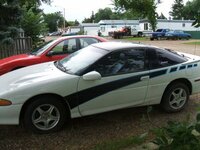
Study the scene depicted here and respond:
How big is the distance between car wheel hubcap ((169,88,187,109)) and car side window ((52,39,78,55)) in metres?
4.25

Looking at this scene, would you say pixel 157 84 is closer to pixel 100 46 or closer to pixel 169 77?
pixel 169 77

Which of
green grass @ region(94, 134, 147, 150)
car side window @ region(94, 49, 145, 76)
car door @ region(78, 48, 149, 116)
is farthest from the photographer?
car side window @ region(94, 49, 145, 76)

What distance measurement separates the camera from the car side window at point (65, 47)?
9344 millimetres

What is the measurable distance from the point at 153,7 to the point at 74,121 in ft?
11.2

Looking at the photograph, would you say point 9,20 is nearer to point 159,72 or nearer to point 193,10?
point 159,72

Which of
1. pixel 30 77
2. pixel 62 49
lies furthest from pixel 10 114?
pixel 62 49

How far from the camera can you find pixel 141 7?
2.74 meters

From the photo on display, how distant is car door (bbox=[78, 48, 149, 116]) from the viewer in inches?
205

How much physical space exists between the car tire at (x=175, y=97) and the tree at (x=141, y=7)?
3401 millimetres

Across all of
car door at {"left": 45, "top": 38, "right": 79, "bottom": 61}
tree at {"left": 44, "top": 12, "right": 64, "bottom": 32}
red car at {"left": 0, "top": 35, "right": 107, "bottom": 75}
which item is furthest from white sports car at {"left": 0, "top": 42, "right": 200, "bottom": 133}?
tree at {"left": 44, "top": 12, "right": 64, "bottom": 32}

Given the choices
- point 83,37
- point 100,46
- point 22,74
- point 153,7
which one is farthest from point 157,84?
point 83,37

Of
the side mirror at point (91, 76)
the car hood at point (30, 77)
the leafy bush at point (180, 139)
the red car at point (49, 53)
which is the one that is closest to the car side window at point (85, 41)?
the red car at point (49, 53)

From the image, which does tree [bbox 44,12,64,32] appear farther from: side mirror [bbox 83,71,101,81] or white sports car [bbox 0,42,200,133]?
side mirror [bbox 83,71,101,81]

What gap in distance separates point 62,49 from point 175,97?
4.37 metres
